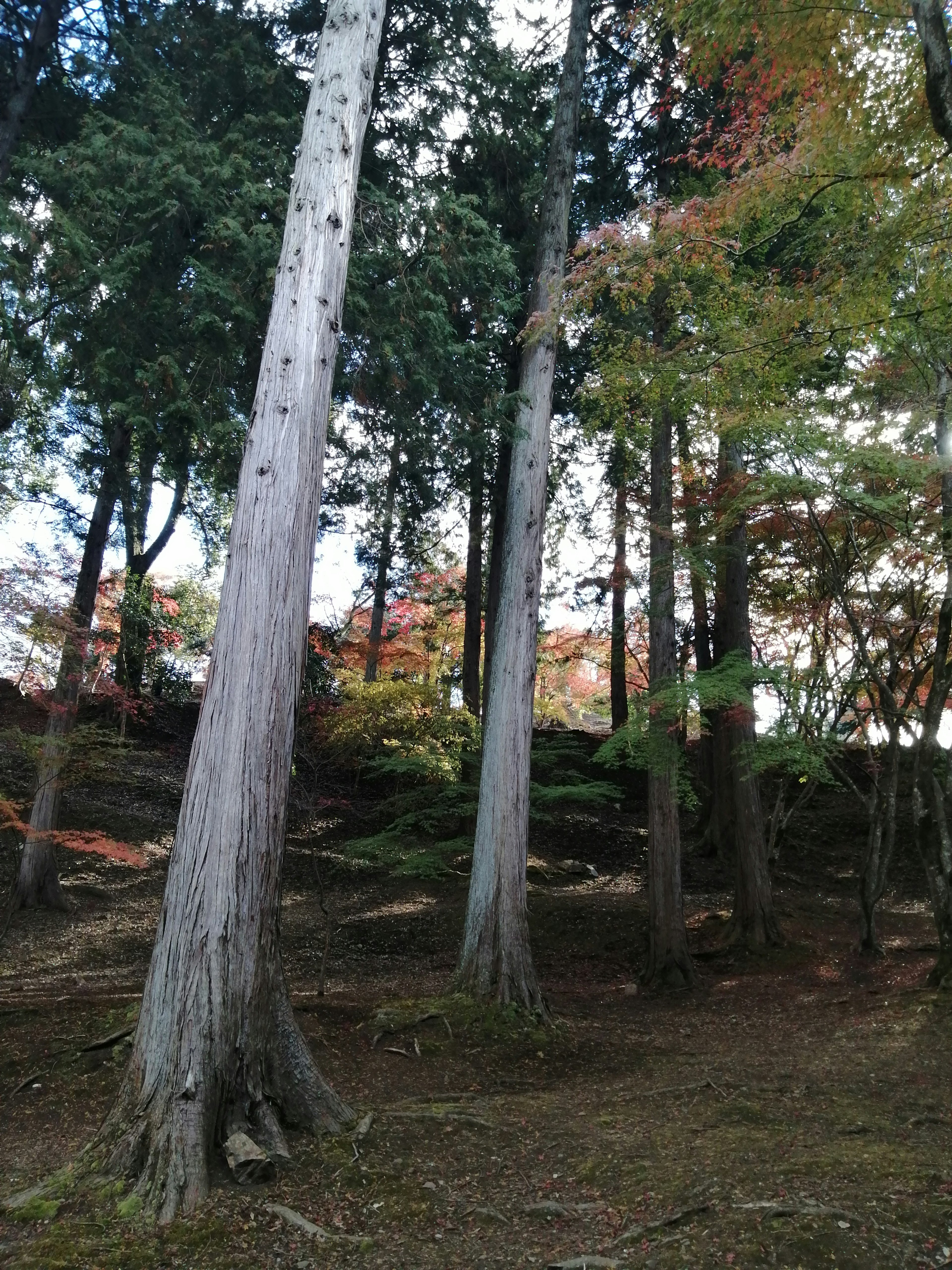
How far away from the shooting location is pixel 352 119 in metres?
5.00

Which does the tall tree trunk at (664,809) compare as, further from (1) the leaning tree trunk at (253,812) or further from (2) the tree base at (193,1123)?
(2) the tree base at (193,1123)

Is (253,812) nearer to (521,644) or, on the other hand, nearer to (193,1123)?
(193,1123)

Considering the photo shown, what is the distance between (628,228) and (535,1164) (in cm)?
670

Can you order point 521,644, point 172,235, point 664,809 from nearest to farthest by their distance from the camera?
point 521,644, point 172,235, point 664,809

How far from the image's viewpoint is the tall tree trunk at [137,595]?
13.9 metres

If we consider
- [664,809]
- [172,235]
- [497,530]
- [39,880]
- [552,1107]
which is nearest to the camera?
[552,1107]

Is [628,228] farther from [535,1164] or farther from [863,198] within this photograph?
[535,1164]

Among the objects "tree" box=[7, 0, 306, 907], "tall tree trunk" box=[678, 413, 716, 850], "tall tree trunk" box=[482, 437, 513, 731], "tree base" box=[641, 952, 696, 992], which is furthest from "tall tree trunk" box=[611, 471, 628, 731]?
"tree" box=[7, 0, 306, 907]

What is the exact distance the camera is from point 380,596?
17.0 m

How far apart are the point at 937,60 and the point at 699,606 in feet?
37.2

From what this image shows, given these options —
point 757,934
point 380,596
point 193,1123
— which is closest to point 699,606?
point 757,934

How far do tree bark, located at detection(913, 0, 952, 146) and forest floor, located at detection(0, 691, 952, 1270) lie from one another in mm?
4539

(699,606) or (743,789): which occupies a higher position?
(699,606)

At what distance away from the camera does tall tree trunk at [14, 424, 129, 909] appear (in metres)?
9.95
